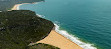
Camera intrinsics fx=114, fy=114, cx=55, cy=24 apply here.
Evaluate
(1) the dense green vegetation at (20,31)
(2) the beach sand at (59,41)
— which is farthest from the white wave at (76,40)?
(1) the dense green vegetation at (20,31)

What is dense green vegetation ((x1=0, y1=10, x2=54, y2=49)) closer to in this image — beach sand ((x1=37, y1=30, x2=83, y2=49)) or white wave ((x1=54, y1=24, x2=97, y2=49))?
beach sand ((x1=37, y1=30, x2=83, y2=49))

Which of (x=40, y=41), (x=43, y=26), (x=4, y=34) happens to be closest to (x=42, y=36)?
(x=40, y=41)

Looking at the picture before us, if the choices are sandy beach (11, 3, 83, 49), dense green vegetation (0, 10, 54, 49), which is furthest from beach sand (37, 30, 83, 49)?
dense green vegetation (0, 10, 54, 49)

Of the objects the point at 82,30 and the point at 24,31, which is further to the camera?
the point at 82,30

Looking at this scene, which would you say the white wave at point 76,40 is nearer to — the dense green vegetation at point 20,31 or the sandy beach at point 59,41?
the sandy beach at point 59,41

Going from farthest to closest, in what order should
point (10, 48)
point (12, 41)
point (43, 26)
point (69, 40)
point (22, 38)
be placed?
point (43, 26) → point (69, 40) → point (22, 38) → point (12, 41) → point (10, 48)

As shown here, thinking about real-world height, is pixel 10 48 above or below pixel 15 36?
below

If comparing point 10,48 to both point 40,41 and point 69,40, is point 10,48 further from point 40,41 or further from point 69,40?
point 69,40
